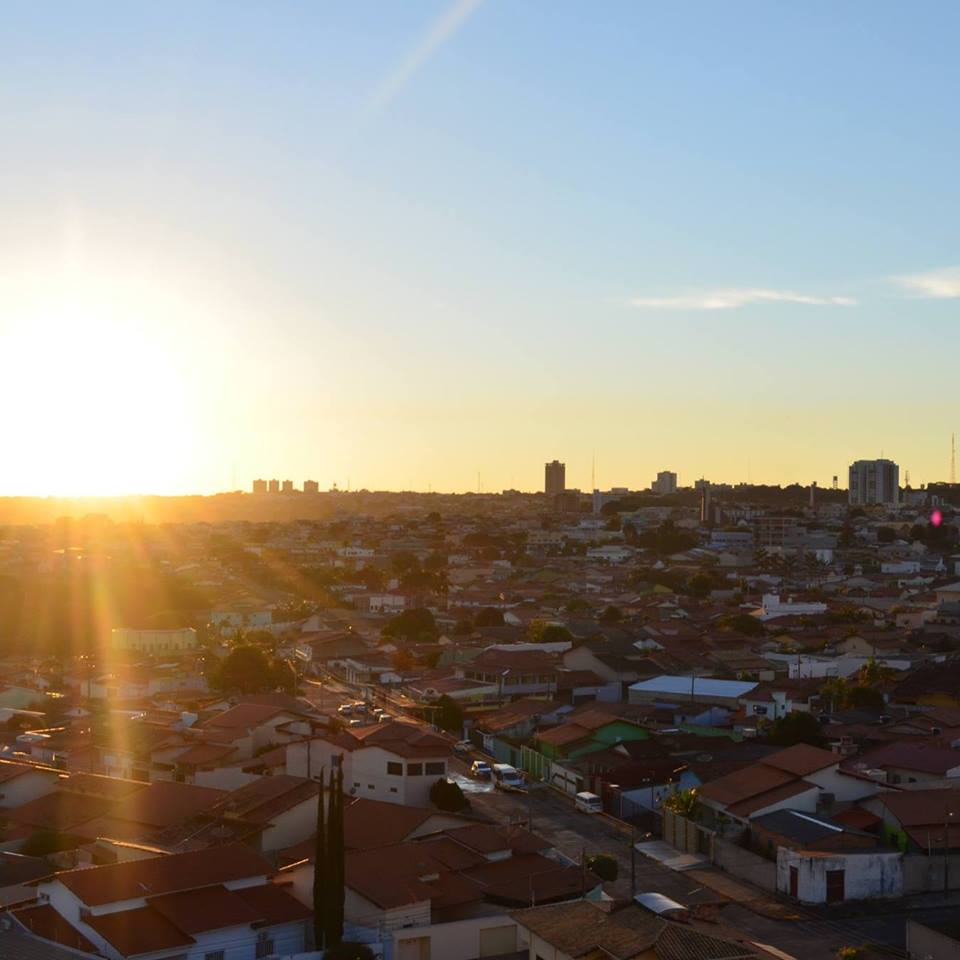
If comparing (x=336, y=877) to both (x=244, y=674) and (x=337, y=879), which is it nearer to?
(x=337, y=879)

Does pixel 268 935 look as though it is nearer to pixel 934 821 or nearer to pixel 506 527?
pixel 934 821

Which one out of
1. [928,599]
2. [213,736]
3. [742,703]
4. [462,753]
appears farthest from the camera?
[928,599]

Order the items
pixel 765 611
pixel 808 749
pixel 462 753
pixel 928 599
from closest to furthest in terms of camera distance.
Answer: pixel 808 749, pixel 462 753, pixel 765 611, pixel 928 599


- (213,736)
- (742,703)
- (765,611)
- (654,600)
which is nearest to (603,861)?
(213,736)

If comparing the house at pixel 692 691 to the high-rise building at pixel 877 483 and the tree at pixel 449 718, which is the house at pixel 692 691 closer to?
the tree at pixel 449 718

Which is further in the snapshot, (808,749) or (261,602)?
(261,602)

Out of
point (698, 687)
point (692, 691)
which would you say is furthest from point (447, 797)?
point (698, 687)

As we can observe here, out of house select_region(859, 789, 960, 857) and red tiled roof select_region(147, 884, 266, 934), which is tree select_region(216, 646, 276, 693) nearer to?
house select_region(859, 789, 960, 857)

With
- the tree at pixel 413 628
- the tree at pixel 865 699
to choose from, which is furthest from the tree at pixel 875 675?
the tree at pixel 413 628
